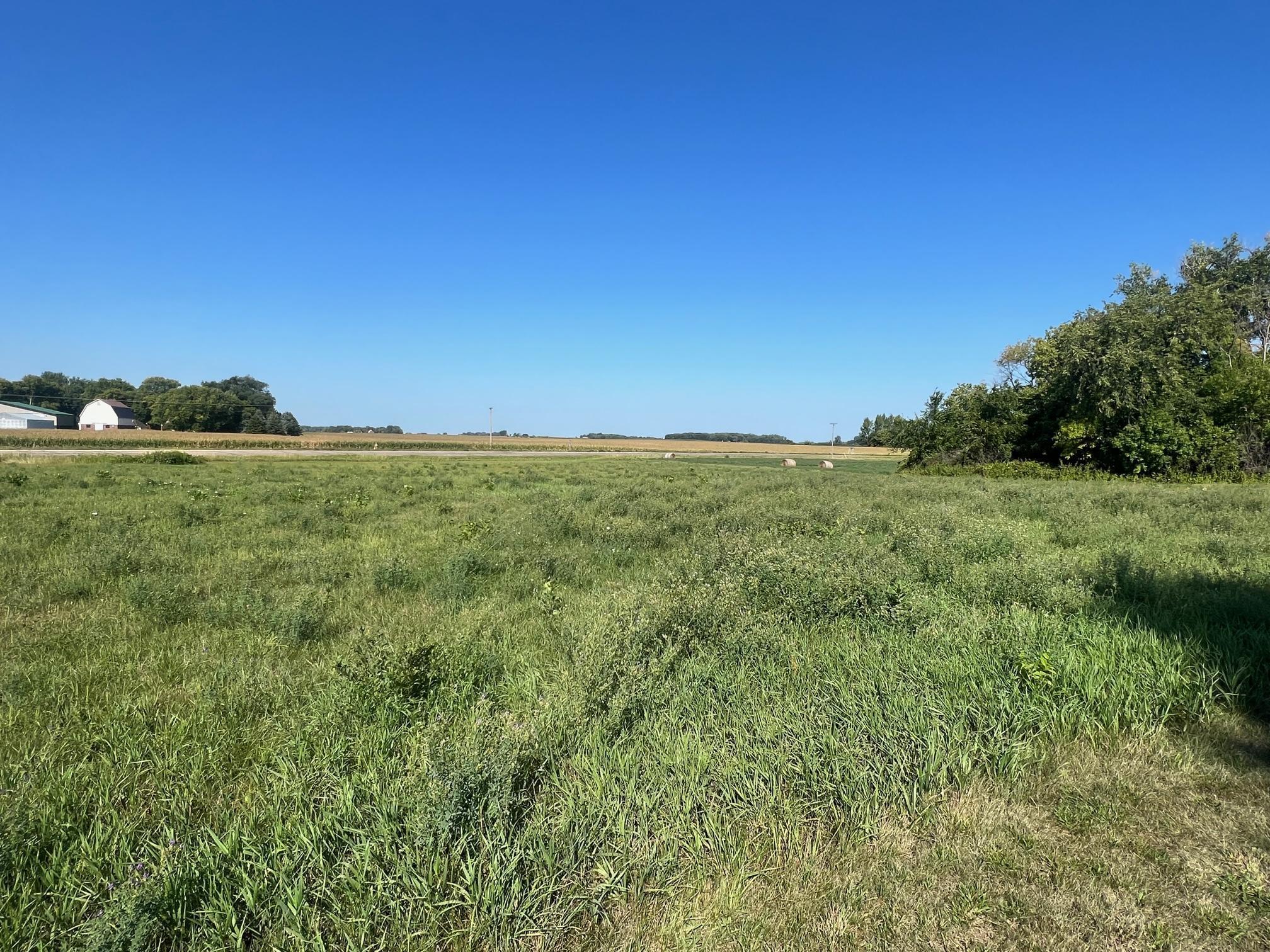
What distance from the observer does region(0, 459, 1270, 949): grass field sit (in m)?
2.46

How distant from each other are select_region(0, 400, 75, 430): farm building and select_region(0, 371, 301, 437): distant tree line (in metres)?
12.6

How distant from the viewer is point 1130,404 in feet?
98.5

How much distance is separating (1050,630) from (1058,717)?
4.76 ft

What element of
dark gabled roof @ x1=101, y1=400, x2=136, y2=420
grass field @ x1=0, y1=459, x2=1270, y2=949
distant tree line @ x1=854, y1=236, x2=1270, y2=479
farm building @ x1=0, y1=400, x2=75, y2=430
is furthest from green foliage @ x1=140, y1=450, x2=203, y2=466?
dark gabled roof @ x1=101, y1=400, x2=136, y2=420

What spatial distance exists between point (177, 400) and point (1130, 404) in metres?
121

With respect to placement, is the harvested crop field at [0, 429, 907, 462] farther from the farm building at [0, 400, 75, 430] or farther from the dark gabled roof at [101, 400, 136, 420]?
the dark gabled roof at [101, 400, 136, 420]

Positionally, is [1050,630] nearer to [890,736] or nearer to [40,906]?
[890,736]

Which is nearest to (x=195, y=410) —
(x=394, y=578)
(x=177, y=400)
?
(x=177, y=400)

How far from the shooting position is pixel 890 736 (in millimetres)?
3510

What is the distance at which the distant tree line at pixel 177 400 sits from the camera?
9769cm

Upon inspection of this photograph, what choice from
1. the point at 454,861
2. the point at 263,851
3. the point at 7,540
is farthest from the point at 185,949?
the point at 7,540

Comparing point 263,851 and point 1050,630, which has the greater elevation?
point 1050,630

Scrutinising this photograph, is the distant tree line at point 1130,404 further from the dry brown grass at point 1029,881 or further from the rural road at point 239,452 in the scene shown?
the rural road at point 239,452

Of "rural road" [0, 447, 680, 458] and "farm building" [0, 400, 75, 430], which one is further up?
"farm building" [0, 400, 75, 430]
